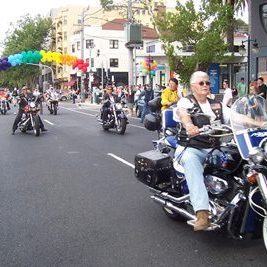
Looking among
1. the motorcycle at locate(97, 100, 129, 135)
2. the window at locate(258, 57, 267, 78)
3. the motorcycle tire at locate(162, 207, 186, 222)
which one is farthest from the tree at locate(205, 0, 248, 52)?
the motorcycle tire at locate(162, 207, 186, 222)

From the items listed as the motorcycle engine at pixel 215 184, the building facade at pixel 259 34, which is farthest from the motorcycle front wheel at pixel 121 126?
the motorcycle engine at pixel 215 184

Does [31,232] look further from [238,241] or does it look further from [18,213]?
[238,241]

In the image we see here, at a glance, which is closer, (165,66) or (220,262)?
(220,262)

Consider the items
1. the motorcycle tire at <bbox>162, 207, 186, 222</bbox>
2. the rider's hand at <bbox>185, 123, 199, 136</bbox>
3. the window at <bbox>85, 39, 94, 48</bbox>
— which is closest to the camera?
the rider's hand at <bbox>185, 123, 199, 136</bbox>

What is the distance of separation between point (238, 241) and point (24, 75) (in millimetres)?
92473

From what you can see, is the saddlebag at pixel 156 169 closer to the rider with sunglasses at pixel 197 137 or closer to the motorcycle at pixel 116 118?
the rider with sunglasses at pixel 197 137

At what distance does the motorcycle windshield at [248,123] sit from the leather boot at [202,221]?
0.72 meters

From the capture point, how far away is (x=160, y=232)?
18.5ft

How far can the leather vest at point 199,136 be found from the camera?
513 centimetres

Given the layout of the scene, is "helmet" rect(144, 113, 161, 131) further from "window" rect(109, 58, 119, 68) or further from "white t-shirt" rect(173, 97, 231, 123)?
"window" rect(109, 58, 119, 68)

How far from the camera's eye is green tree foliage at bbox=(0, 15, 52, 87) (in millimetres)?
89750

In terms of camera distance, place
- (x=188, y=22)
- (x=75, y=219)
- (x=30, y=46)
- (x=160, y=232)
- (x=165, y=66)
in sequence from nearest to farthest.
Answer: (x=160, y=232), (x=75, y=219), (x=188, y=22), (x=165, y=66), (x=30, y=46)

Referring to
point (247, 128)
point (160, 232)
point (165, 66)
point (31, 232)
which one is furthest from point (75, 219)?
point (165, 66)

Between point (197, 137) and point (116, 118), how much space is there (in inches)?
467
